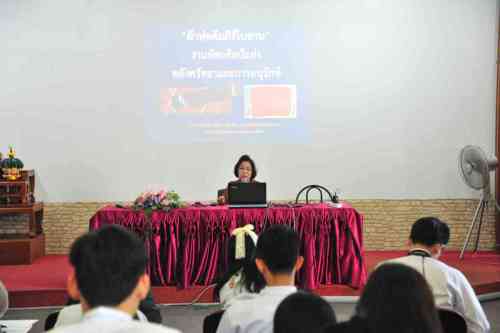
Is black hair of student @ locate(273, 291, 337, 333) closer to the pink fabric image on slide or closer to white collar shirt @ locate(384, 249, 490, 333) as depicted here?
white collar shirt @ locate(384, 249, 490, 333)

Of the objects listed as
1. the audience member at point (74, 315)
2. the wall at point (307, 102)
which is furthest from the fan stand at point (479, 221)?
the audience member at point (74, 315)

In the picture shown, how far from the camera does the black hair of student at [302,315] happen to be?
1.63 meters

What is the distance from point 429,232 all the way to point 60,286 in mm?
3592

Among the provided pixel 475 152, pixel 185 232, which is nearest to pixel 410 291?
pixel 185 232

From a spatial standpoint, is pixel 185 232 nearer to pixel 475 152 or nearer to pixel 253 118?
pixel 253 118

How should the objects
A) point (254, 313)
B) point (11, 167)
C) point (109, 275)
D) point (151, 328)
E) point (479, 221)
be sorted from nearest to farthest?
point (151, 328), point (109, 275), point (254, 313), point (11, 167), point (479, 221)

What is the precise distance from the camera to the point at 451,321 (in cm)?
253

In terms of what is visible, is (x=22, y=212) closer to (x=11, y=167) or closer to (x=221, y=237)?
(x=11, y=167)

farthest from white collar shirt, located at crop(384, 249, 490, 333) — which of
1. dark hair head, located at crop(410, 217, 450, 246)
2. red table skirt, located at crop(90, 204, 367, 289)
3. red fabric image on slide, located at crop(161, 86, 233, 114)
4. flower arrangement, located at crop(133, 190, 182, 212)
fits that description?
red fabric image on slide, located at crop(161, 86, 233, 114)

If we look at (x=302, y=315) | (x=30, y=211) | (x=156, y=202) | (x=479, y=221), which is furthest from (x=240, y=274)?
(x=479, y=221)

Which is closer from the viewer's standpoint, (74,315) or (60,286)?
(74,315)

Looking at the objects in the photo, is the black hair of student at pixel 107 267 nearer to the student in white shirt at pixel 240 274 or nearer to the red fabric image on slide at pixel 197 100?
the student in white shirt at pixel 240 274

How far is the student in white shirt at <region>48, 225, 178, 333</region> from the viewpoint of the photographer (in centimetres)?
153

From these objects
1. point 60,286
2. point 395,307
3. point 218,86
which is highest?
point 218,86
